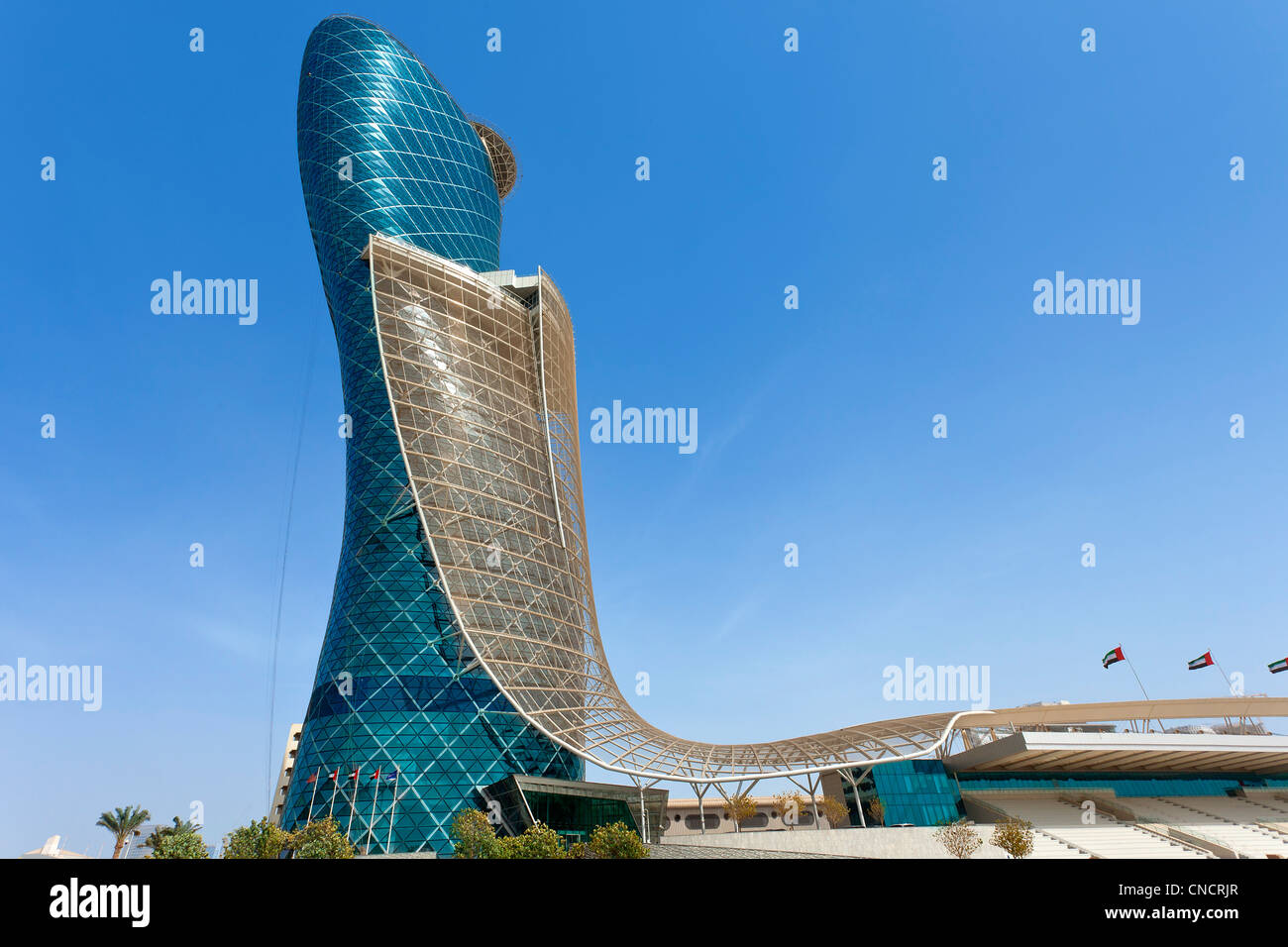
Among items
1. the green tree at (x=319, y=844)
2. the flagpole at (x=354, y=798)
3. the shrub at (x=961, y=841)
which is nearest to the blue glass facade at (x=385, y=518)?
the flagpole at (x=354, y=798)

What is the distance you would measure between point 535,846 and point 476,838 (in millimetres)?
5745

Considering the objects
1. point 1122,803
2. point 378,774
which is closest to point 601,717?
point 378,774

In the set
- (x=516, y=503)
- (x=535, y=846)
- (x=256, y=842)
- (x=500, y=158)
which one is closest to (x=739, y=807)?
(x=535, y=846)

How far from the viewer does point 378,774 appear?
51281 mm

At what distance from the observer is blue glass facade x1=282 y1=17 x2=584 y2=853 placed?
52.6 meters

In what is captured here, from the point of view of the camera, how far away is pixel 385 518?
209ft

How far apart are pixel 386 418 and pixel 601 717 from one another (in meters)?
32.0

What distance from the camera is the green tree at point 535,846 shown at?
33.8m

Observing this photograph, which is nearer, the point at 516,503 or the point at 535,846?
the point at 535,846

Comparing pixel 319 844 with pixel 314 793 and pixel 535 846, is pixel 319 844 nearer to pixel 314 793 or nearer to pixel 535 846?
pixel 535 846

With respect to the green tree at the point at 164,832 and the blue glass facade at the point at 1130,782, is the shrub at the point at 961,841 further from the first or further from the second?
the green tree at the point at 164,832

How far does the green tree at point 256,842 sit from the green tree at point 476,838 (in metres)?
8.65

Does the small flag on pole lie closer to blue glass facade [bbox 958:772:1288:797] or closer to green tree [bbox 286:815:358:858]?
blue glass facade [bbox 958:772:1288:797]
